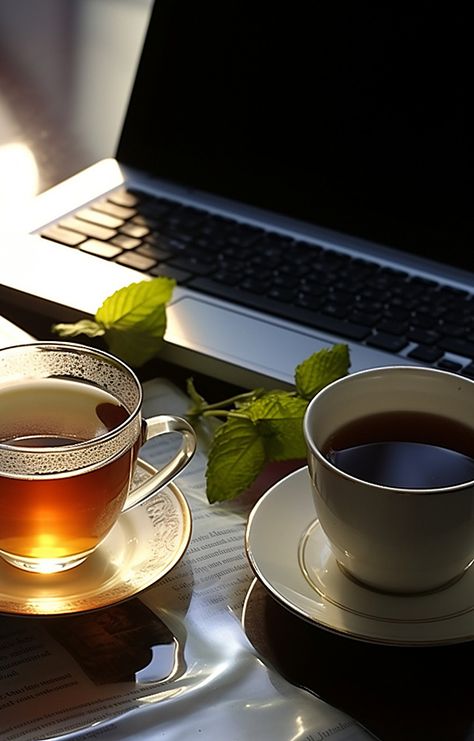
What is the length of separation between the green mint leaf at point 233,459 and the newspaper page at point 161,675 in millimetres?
43

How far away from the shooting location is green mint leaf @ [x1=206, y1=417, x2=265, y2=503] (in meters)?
0.66

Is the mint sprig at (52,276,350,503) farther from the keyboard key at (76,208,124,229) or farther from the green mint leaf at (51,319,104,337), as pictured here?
the keyboard key at (76,208,124,229)

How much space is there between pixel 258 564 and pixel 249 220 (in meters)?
0.48

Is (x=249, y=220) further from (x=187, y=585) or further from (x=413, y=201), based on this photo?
(x=187, y=585)

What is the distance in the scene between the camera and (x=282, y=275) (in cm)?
92

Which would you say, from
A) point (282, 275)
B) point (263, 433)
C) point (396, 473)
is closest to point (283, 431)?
point (263, 433)

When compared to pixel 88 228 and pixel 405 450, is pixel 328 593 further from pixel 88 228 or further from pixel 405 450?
pixel 88 228

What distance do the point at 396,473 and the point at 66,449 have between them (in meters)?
0.17

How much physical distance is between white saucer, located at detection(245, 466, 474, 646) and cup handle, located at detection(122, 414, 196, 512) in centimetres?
5

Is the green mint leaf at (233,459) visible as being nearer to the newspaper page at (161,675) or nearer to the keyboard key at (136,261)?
the newspaper page at (161,675)

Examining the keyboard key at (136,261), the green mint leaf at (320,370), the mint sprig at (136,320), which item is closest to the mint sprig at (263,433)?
the green mint leaf at (320,370)

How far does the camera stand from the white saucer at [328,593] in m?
0.55

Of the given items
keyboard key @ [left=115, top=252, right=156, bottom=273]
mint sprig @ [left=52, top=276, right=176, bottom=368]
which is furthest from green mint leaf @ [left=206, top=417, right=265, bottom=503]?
keyboard key @ [left=115, top=252, right=156, bottom=273]

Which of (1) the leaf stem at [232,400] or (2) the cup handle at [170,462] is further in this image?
(1) the leaf stem at [232,400]
